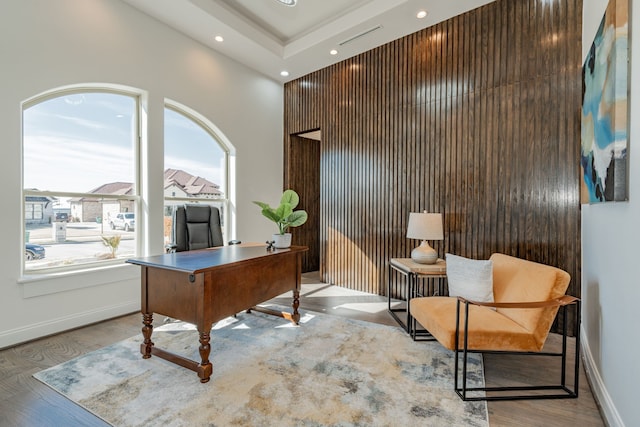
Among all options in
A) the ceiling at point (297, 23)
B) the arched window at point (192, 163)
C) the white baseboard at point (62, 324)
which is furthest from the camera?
the arched window at point (192, 163)

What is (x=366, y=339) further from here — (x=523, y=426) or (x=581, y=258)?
(x=581, y=258)

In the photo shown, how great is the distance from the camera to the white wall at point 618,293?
141 cm

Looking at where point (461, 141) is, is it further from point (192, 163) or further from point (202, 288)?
point (192, 163)

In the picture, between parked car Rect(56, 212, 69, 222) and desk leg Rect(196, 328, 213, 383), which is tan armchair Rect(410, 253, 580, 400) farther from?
parked car Rect(56, 212, 69, 222)

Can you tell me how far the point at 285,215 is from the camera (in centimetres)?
298

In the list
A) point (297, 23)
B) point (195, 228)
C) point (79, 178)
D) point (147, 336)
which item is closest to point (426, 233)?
point (195, 228)

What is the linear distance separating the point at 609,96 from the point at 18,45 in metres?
4.51

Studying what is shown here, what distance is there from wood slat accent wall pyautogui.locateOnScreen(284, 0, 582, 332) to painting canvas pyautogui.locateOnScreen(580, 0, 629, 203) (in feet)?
2.47

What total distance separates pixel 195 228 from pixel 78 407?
1825 millimetres

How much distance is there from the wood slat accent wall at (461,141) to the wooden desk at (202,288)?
208 centimetres

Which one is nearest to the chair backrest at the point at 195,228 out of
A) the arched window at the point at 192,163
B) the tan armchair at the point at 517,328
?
the arched window at the point at 192,163

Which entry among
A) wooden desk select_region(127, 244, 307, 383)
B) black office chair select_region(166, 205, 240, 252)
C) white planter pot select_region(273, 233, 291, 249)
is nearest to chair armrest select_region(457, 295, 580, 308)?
wooden desk select_region(127, 244, 307, 383)

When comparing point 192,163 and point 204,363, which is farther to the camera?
point 192,163

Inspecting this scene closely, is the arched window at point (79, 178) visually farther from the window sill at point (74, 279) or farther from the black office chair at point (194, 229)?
the black office chair at point (194, 229)
